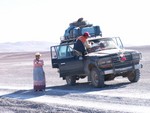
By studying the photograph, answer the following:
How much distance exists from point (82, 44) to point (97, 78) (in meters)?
A: 1.71

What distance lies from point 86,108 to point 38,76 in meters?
6.53

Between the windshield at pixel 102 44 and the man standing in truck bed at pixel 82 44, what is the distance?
0.26 meters

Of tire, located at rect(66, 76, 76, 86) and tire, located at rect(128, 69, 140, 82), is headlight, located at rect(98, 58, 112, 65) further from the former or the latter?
tire, located at rect(66, 76, 76, 86)

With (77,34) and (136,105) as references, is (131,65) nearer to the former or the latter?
(77,34)

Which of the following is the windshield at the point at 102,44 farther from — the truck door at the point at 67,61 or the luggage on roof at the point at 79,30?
the luggage on roof at the point at 79,30

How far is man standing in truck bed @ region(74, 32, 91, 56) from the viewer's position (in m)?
19.2

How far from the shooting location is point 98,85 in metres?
18.2

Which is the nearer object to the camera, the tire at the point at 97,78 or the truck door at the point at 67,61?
the tire at the point at 97,78

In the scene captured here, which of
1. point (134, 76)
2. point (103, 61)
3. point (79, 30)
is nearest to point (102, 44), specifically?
point (103, 61)

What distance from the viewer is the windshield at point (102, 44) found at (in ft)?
63.6

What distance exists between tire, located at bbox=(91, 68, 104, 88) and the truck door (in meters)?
1.06

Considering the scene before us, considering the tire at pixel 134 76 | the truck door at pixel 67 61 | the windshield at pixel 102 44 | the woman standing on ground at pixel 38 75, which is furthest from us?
the truck door at pixel 67 61

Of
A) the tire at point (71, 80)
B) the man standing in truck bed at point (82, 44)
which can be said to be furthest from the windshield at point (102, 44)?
the tire at point (71, 80)

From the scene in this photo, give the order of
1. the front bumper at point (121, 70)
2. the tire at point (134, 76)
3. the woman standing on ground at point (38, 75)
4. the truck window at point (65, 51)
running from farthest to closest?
the truck window at point (65, 51) → the tire at point (134, 76) → the woman standing on ground at point (38, 75) → the front bumper at point (121, 70)
